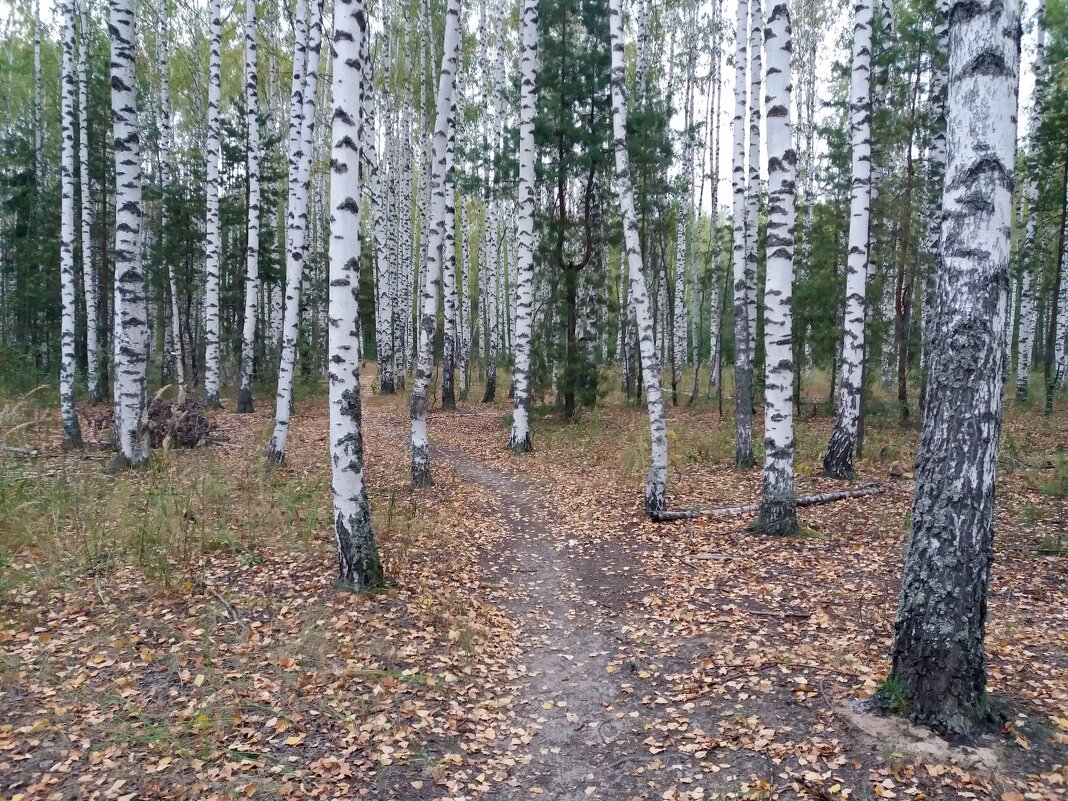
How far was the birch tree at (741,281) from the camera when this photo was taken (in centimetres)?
1108

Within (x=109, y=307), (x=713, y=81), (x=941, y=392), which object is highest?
(x=713, y=81)

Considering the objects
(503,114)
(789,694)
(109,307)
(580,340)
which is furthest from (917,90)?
(109,307)

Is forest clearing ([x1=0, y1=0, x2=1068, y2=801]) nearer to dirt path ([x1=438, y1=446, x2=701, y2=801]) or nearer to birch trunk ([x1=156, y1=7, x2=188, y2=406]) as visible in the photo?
dirt path ([x1=438, y1=446, x2=701, y2=801])

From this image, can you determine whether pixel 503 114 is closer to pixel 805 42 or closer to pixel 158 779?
pixel 805 42

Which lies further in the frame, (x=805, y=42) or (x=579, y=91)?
(x=805, y=42)

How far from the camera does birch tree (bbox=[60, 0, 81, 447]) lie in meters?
10.9

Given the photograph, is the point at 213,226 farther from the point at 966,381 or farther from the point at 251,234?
the point at 966,381

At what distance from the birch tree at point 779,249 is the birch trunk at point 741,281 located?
3663 millimetres

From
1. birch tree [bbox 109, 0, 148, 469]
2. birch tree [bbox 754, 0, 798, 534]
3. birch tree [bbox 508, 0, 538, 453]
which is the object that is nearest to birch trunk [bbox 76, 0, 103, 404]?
birch tree [bbox 109, 0, 148, 469]

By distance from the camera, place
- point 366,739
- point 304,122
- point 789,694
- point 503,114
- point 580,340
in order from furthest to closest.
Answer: point 503,114
point 580,340
point 304,122
point 789,694
point 366,739

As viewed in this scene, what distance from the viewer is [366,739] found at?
3.98 metres

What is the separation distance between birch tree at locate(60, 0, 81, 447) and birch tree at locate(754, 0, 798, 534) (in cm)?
1133

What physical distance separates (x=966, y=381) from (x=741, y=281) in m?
7.91

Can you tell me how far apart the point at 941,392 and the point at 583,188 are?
49.4 feet
